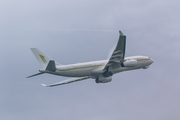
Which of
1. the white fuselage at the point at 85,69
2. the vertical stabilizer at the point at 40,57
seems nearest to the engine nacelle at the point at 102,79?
the white fuselage at the point at 85,69

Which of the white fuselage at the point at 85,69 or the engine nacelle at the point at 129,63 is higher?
the engine nacelle at the point at 129,63

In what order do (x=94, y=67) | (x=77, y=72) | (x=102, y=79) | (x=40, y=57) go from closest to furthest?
1. (x=40, y=57)
2. (x=77, y=72)
3. (x=94, y=67)
4. (x=102, y=79)

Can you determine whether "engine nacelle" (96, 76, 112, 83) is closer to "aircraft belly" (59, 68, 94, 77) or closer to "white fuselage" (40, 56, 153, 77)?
"white fuselage" (40, 56, 153, 77)

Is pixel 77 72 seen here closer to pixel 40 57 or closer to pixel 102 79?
pixel 40 57

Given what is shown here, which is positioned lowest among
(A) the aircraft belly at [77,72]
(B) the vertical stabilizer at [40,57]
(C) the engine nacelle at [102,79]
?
(C) the engine nacelle at [102,79]

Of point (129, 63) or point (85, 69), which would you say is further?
point (129, 63)

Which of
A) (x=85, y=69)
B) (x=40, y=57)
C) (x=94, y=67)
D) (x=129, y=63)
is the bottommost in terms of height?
(x=85, y=69)

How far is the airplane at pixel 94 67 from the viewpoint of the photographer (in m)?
63.5

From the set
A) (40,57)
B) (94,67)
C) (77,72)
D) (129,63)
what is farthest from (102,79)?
(40,57)

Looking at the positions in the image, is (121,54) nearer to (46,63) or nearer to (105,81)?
(105,81)

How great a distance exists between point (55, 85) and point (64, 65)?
29.5 ft

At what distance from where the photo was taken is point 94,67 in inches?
2685

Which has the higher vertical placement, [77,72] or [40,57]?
[40,57]

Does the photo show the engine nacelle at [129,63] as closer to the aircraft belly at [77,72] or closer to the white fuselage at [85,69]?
the white fuselage at [85,69]
